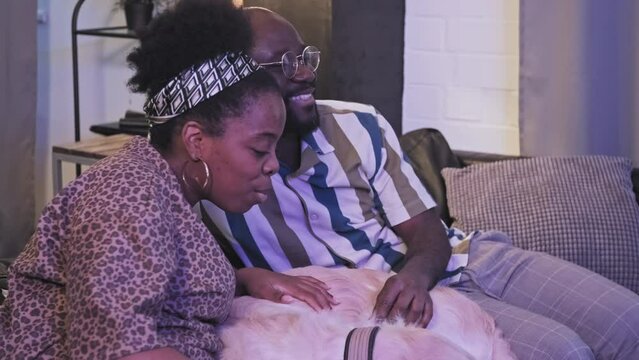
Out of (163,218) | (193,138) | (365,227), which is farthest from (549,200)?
(163,218)

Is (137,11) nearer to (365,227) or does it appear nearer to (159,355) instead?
(365,227)

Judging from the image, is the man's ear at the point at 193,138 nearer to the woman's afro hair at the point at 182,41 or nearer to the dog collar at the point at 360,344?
the woman's afro hair at the point at 182,41

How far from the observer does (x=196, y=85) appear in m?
1.48

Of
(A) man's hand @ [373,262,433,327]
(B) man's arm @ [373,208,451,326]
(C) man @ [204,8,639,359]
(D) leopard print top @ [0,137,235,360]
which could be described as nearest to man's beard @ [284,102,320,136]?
(C) man @ [204,8,639,359]

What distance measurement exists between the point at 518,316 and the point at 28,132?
1926mm

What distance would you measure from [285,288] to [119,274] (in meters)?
0.44

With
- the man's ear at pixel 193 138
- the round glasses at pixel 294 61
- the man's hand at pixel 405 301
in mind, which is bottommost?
the man's hand at pixel 405 301

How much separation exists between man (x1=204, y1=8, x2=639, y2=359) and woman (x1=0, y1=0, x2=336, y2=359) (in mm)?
298

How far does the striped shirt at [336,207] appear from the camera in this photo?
1943 millimetres

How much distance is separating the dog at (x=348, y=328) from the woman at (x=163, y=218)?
5cm

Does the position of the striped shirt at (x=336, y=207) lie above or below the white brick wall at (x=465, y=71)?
below

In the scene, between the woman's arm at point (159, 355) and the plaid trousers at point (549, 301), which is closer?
the woman's arm at point (159, 355)

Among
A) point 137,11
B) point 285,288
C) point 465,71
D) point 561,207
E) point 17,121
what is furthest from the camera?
point 137,11

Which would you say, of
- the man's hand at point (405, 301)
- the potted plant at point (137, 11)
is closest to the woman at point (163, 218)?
the man's hand at point (405, 301)
